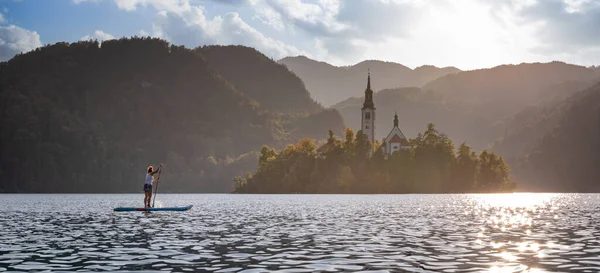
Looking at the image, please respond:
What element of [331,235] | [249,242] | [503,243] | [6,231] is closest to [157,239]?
[249,242]

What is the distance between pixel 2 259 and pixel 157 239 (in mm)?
9866

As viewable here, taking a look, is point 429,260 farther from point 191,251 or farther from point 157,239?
point 157,239

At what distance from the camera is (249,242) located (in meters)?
33.8

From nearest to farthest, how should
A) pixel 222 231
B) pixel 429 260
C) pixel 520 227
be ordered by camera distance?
pixel 429 260 < pixel 222 231 < pixel 520 227

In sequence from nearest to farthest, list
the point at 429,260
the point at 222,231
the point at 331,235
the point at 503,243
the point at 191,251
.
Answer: the point at 429,260 → the point at 191,251 → the point at 503,243 → the point at 331,235 → the point at 222,231

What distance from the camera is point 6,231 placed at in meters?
41.5

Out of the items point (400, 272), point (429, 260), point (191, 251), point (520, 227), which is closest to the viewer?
point (400, 272)

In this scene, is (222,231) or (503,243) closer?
(503,243)

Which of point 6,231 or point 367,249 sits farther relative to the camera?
point 6,231

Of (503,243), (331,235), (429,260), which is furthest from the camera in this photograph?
(331,235)

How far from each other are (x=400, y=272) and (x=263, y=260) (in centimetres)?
593

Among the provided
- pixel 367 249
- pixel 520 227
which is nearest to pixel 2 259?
pixel 367 249

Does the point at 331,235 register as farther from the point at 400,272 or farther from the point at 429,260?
the point at 400,272

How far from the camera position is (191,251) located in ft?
95.9
